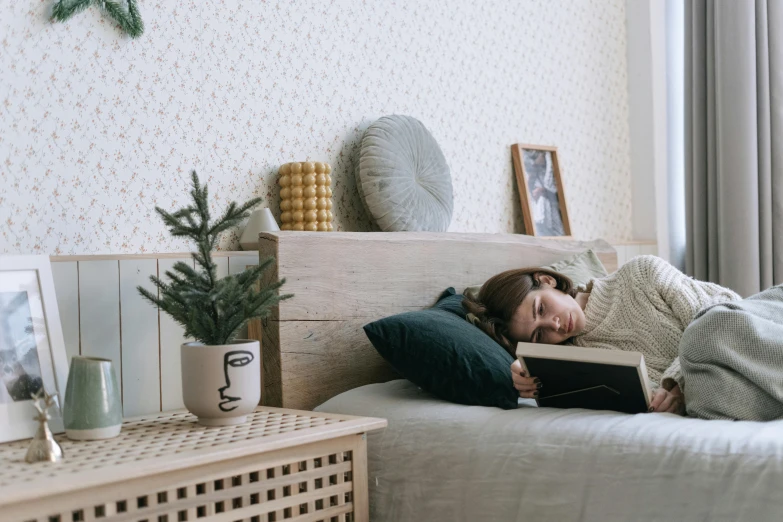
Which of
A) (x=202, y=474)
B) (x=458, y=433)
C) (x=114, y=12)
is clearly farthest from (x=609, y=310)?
(x=114, y=12)

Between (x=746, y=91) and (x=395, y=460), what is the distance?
212 centimetres

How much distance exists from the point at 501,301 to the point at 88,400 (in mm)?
943

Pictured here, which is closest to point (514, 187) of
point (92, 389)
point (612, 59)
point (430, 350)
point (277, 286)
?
point (612, 59)

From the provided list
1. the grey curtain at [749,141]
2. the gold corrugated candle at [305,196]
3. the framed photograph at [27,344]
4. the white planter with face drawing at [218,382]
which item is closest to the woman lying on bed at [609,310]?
the gold corrugated candle at [305,196]

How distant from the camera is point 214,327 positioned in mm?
1483

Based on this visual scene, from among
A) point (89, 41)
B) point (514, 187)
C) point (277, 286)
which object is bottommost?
point (277, 286)

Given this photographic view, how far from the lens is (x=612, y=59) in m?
3.28

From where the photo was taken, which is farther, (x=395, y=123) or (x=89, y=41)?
(x=395, y=123)

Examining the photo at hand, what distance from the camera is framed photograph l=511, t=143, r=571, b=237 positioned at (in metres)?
2.74

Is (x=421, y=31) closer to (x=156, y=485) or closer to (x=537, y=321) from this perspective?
(x=537, y=321)

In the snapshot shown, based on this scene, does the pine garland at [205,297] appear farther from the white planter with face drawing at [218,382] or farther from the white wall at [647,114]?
the white wall at [647,114]

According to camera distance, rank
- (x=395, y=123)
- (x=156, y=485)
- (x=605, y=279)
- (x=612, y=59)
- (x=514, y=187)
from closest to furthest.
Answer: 1. (x=156, y=485)
2. (x=605, y=279)
3. (x=395, y=123)
4. (x=514, y=187)
5. (x=612, y=59)

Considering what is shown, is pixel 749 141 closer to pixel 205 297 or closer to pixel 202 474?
pixel 205 297

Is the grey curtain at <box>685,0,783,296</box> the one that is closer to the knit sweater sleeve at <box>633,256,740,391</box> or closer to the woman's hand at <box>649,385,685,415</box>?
the knit sweater sleeve at <box>633,256,740,391</box>
